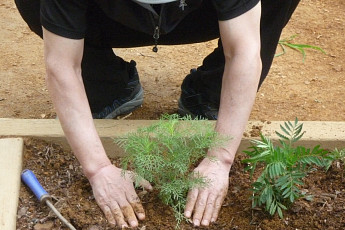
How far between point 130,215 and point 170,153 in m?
0.29

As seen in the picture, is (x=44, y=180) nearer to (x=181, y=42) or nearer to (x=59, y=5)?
(x=59, y=5)

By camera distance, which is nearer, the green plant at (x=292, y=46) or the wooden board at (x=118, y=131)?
the wooden board at (x=118, y=131)

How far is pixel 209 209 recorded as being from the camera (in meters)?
2.41

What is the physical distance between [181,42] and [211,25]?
8.5 inches

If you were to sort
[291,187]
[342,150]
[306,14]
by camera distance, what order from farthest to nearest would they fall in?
[306,14] < [342,150] < [291,187]

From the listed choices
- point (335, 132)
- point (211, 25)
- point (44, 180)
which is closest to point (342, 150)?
point (335, 132)

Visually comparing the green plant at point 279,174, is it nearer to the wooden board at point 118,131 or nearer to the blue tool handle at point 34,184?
the wooden board at point 118,131

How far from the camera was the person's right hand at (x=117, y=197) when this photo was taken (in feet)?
7.82

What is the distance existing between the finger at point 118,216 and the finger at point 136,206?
2.1 inches

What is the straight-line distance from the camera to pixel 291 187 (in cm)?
229

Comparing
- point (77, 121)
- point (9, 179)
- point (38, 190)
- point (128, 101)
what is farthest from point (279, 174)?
point (128, 101)

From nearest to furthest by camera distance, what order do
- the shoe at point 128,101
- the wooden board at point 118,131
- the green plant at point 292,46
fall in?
1. the wooden board at point 118,131
2. the shoe at point 128,101
3. the green plant at point 292,46

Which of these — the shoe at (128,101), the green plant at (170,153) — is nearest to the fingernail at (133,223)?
the green plant at (170,153)

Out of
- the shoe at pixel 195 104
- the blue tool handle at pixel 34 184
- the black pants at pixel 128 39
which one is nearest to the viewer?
the blue tool handle at pixel 34 184
